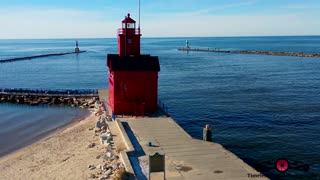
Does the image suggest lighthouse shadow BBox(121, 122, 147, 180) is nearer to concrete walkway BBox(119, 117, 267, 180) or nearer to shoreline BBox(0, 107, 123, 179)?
concrete walkway BBox(119, 117, 267, 180)

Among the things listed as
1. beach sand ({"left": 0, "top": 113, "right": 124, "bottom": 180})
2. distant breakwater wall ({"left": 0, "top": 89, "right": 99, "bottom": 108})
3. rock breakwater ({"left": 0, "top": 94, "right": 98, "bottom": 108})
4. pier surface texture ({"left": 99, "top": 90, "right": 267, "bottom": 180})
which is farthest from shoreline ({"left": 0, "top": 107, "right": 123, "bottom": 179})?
distant breakwater wall ({"left": 0, "top": 89, "right": 99, "bottom": 108})

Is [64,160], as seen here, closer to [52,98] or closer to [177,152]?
[177,152]

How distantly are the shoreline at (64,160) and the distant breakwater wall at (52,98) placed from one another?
14309 millimetres

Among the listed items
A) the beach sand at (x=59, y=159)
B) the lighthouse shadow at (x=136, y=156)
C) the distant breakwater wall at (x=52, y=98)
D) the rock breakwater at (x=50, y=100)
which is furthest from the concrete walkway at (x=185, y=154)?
the distant breakwater wall at (x=52, y=98)

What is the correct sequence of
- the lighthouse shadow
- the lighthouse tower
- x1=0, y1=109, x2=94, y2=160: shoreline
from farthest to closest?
the lighthouse tower, x1=0, y1=109, x2=94, y2=160: shoreline, the lighthouse shadow

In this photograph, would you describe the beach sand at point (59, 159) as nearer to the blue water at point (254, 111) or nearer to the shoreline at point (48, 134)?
the shoreline at point (48, 134)

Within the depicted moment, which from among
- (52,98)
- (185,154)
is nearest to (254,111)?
(185,154)

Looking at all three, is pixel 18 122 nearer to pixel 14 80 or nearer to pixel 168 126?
pixel 168 126

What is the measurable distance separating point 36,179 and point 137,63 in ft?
38.3

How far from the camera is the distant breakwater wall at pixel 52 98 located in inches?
1663

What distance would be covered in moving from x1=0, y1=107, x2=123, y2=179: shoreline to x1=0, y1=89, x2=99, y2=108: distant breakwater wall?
1431 centimetres

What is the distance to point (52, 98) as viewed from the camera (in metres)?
43.9

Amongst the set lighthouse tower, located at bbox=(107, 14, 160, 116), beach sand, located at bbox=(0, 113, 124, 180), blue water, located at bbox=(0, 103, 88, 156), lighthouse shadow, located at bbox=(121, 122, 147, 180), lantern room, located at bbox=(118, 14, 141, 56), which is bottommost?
blue water, located at bbox=(0, 103, 88, 156)

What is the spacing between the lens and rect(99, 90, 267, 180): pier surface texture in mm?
16281
